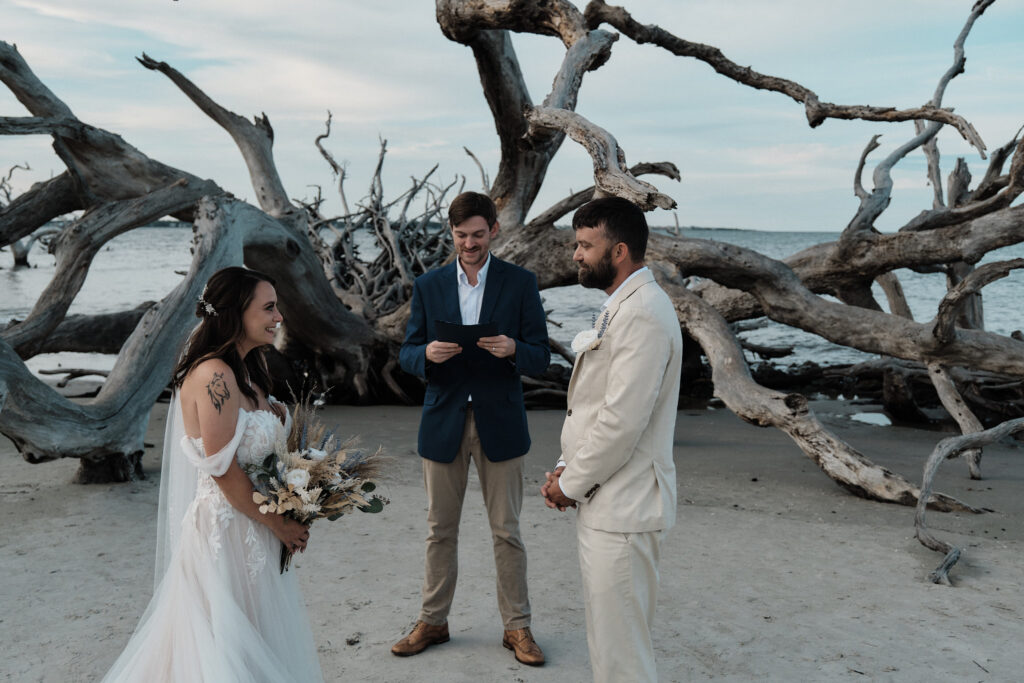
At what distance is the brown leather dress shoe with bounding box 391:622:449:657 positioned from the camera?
13.2 feet

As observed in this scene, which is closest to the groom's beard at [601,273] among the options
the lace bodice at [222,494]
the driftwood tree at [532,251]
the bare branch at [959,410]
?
the lace bodice at [222,494]

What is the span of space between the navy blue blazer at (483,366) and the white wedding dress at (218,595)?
3.51 ft

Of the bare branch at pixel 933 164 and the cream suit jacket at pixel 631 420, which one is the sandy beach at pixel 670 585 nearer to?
the cream suit jacket at pixel 631 420

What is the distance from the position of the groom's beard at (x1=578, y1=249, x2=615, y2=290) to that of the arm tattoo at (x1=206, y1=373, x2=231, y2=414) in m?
1.22

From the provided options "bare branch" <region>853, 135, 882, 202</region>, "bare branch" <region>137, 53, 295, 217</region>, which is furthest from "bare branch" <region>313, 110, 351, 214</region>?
"bare branch" <region>853, 135, 882, 202</region>

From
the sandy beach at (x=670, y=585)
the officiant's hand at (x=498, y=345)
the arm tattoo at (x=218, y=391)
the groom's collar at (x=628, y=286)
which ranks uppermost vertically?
the groom's collar at (x=628, y=286)

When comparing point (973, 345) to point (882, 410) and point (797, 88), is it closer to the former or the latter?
point (797, 88)

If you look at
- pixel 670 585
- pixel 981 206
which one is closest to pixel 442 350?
pixel 670 585

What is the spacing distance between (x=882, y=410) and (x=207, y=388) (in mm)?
9849

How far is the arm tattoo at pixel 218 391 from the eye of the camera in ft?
9.46

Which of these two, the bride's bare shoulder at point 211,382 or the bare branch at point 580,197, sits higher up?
the bare branch at point 580,197

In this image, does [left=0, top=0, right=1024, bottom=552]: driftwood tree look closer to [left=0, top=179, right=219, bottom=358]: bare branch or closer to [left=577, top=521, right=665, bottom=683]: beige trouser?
[left=0, top=179, right=219, bottom=358]: bare branch

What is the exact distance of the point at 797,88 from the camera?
8117 millimetres

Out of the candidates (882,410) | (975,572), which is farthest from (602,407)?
(882,410)
